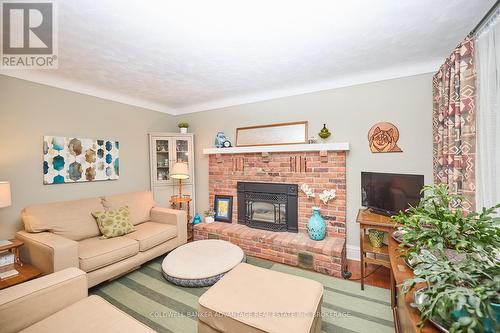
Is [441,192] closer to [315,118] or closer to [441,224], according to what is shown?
[441,224]

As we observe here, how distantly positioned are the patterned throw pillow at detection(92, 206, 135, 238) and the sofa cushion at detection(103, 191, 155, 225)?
8.4 inches

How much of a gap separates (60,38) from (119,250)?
215 centimetres

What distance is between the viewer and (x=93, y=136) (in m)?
3.13

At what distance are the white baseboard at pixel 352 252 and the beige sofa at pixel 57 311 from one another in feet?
8.56

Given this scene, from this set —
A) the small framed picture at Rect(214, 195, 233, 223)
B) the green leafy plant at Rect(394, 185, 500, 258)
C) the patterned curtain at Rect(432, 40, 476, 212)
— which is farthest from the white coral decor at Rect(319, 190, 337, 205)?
the green leafy plant at Rect(394, 185, 500, 258)

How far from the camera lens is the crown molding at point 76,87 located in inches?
97.6

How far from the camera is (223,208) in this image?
3777 millimetres

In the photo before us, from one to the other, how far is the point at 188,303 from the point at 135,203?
71.7 inches

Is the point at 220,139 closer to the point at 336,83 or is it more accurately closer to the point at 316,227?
the point at 336,83

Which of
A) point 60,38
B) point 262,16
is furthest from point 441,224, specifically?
point 60,38

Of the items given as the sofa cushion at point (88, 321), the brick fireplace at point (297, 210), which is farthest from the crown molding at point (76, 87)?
the sofa cushion at point (88, 321)

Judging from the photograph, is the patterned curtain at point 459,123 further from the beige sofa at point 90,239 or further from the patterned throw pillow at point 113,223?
the patterned throw pillow at point 113,223

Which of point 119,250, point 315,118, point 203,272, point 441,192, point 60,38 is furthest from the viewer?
point 315,118

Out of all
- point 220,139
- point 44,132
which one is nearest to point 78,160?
point 44,132
